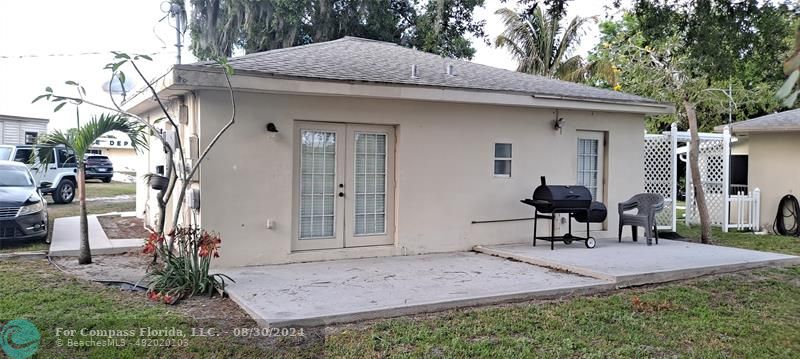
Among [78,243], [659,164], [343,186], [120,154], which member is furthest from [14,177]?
[120,154]

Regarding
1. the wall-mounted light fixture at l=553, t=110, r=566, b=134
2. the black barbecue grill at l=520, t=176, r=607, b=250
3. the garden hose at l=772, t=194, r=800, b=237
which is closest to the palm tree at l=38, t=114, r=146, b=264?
the black barbecue grill at l=520, t=176, r=607, b=250

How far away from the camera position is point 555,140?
10375 millimetres

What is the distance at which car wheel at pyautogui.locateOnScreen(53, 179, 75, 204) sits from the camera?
17.7 m

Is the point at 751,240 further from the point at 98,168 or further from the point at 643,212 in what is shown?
the point at 98,168

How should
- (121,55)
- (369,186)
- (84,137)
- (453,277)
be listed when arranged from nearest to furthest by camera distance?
(121,55)
(453,277)
(84,137)
(369,186)

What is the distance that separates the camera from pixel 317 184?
27.7 feet

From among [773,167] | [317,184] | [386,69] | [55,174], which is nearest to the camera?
[317,184]

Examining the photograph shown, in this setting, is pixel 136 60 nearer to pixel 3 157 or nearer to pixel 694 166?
pixel 694 166

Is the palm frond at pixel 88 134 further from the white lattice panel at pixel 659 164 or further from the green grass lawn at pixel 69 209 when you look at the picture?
the white lattice panel at pixel 659 164

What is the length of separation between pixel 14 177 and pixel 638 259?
10650 mm

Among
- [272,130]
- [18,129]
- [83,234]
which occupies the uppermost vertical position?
[18,129]

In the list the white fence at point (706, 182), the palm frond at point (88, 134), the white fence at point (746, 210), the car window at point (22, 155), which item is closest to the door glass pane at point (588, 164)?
the white fence at point (706, 182)

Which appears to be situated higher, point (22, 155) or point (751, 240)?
point (22, 155)

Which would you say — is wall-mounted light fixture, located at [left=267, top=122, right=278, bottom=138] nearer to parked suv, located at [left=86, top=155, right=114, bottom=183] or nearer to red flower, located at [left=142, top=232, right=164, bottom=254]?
red flower, located at [left=142, top=232, right=164, bottom=254]
